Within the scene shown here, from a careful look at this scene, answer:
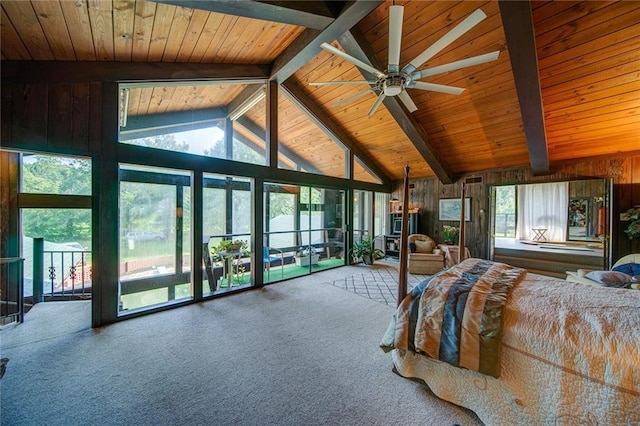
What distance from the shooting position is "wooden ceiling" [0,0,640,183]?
2475 mm

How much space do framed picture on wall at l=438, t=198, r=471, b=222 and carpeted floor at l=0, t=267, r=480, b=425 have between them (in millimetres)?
4122

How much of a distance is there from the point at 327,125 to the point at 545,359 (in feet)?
17.3

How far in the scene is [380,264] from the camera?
634 centimetres

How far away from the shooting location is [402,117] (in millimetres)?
4555

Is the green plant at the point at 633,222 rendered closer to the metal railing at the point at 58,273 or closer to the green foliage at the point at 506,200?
the green foliage at the point at 506,200

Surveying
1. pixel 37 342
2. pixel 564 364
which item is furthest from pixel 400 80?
pixel 37 342

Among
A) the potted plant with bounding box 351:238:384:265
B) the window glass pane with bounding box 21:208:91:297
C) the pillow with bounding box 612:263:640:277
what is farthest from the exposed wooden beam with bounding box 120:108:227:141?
the pillow with bounding box 612:263:640:277

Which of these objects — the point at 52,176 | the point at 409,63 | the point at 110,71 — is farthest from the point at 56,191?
the point at 409,63

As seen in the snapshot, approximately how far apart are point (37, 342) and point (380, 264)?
230 inches

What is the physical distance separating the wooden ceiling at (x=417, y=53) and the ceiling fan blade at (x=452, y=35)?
1.07 m

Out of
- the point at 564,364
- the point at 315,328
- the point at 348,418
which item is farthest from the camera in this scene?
the point at 315,328

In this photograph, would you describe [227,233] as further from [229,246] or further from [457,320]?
[457,320]

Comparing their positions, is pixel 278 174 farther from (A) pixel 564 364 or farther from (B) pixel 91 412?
(A) pixel 564 364

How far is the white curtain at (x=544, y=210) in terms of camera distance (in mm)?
7343
